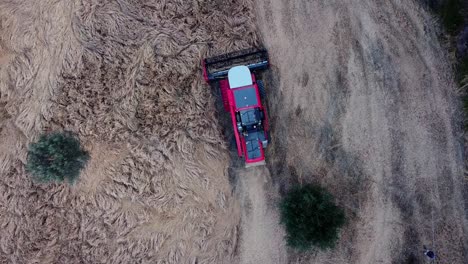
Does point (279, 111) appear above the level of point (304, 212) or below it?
above

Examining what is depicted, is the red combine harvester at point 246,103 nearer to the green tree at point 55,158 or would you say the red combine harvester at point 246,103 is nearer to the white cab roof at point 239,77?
the white cab roof at point 239,77

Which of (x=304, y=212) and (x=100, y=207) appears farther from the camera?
(x=100, y=207)

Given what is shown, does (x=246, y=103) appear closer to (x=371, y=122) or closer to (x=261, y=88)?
(x=261, y=88)

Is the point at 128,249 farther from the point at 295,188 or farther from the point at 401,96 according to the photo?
the point at 401,96

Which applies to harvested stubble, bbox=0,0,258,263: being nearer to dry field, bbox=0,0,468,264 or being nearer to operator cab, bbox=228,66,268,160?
dry field, bbox=0,0,468,264

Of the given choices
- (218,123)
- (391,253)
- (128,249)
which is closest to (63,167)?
(128,249)

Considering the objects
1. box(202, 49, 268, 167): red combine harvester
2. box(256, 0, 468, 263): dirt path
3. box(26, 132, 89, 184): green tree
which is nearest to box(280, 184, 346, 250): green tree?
box(256, 0, 468, 263): dirt path

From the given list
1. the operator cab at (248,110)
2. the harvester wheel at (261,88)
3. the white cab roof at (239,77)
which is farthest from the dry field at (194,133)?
the white cab roof at (239,77)
